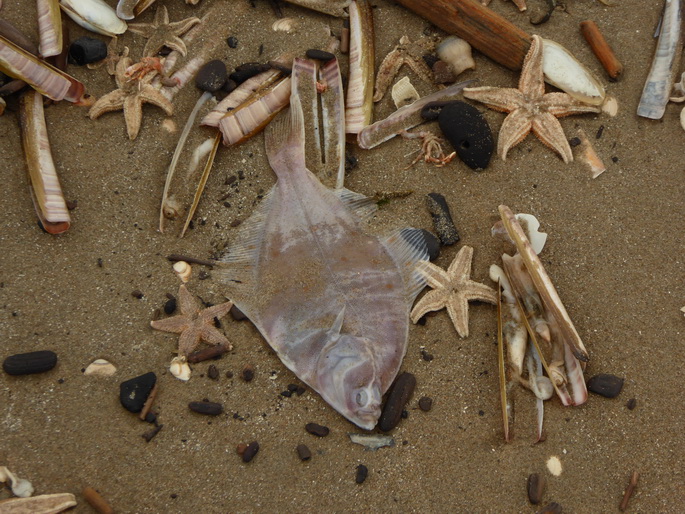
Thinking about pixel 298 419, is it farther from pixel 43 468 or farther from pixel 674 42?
pixel 674 42

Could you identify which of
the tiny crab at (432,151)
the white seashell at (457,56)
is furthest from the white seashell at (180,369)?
the white seashell at (457,56)

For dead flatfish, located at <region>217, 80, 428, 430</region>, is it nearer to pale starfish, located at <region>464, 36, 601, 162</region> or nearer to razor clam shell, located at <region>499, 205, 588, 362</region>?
razor clam shell, located at <region>499, 205, 588, 362</region>

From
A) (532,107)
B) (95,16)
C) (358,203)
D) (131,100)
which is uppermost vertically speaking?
(95,16)

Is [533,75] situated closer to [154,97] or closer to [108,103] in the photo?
[154,97]

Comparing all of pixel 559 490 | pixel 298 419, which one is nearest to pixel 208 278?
pixel 298 419

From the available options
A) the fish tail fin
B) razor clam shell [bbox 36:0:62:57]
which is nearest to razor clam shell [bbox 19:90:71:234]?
razor clam shell [bbox 36:0:62:57]

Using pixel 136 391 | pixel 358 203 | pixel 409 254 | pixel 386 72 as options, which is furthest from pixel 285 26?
pixel 136 391
